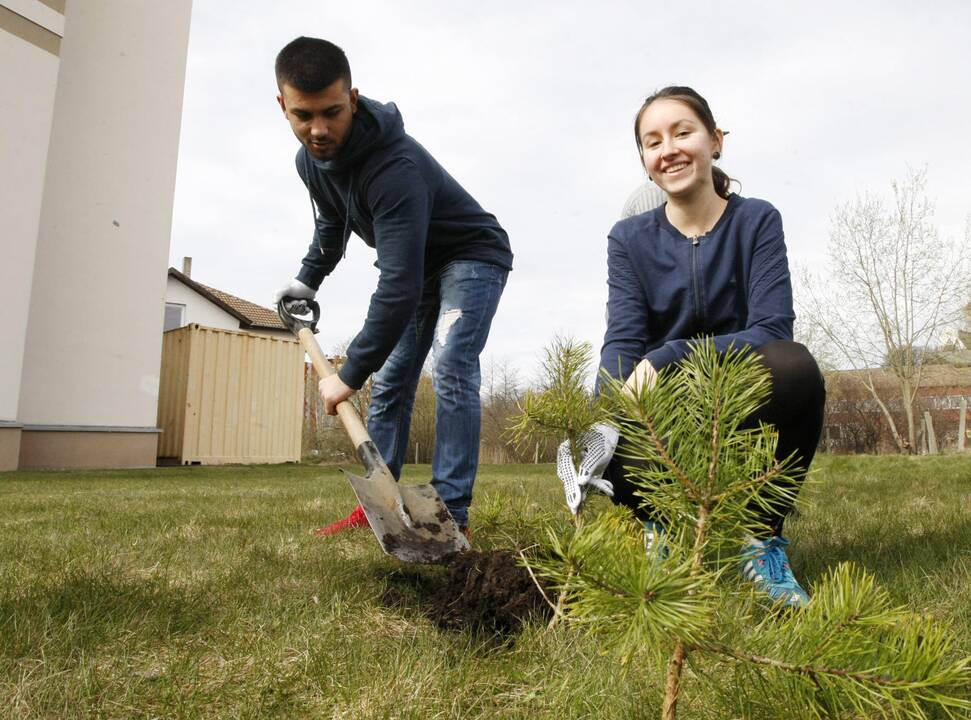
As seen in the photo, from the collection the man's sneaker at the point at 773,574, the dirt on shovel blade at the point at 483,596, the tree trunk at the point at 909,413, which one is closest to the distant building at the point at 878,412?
the tree trunk at the point at 909,413

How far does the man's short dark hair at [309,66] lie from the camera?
225cm

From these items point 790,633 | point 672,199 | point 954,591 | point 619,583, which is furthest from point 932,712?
point 672,199

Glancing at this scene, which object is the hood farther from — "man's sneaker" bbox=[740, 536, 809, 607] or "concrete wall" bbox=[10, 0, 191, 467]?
"concrete wall" bbox=[10, 0, 191, 467]

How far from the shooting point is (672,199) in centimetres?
196

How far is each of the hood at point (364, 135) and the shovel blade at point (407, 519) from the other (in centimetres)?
115

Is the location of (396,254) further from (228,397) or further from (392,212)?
(228,397)

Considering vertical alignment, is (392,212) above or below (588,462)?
above

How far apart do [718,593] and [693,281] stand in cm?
133

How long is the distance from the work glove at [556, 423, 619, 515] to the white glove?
7.51 feet

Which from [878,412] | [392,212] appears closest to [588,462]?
[392,212]

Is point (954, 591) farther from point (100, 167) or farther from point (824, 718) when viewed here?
point (100, 167)

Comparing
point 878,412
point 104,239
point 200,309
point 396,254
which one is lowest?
point 396,254

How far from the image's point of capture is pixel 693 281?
1.97 meters

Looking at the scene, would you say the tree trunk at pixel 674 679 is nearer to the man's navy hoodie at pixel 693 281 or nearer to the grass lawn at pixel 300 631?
the grass lawn at pixel 300 631
